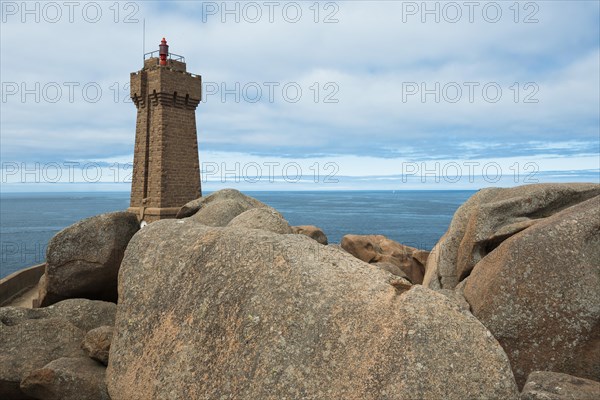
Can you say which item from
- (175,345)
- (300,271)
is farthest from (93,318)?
(300,271)

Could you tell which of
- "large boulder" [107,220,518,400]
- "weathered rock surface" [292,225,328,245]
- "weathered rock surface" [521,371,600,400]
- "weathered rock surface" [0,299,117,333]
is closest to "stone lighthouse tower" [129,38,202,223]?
"weathered rock surface" [292,225,328,245]

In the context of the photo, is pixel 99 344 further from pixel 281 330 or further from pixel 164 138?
pixel 164 138

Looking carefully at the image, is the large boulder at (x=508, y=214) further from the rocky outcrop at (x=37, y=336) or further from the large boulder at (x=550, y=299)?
the rocky outcrop at (x=37, y=336)

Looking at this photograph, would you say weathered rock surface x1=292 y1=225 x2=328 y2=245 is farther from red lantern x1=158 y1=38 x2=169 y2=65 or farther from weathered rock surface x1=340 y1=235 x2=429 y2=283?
red lantern x1=158 y1=38 x2=169 y2=65

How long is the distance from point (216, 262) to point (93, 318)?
445 cm

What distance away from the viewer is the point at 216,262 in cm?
574

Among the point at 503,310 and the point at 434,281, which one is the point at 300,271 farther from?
the point at 434,281

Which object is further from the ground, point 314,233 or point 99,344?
point 314,233

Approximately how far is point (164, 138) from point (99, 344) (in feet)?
65.7

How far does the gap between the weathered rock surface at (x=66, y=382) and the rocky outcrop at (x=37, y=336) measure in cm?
50

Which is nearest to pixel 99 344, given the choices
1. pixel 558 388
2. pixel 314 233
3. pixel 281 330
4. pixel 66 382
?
pixel 66 382

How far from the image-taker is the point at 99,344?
277 inches

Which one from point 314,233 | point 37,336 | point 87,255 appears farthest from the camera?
point 314,233

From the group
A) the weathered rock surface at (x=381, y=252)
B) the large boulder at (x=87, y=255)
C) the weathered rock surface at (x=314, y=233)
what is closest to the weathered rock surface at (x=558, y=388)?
the large boulder at (x=87, y=255)
